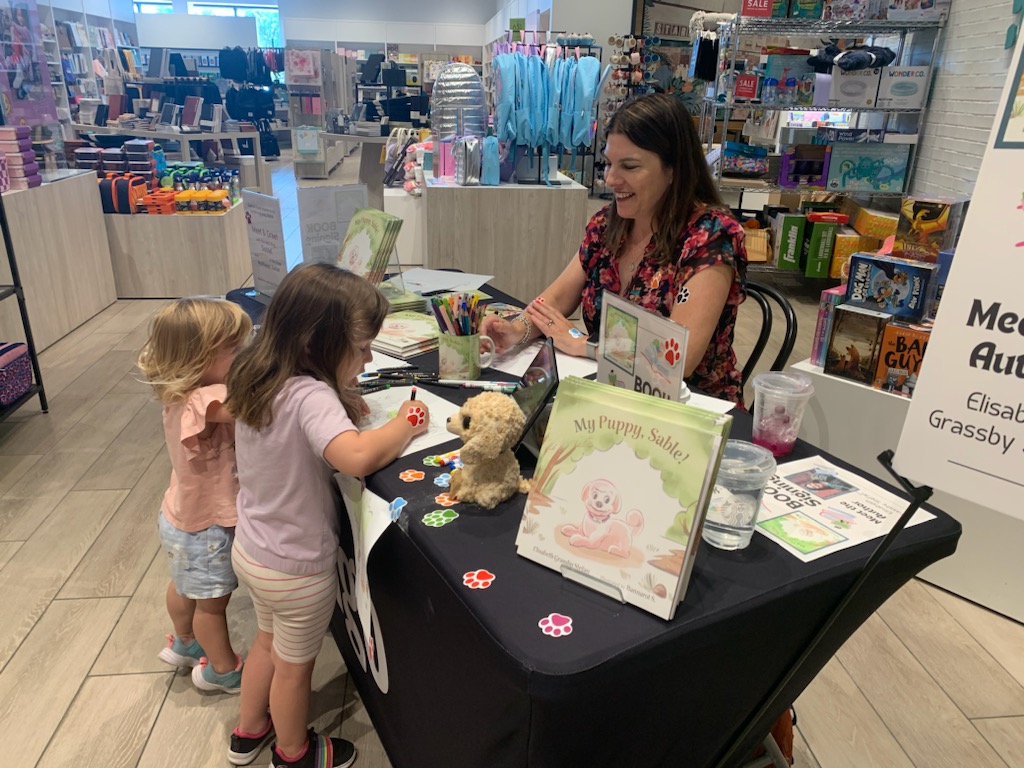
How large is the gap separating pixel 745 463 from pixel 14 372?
3.24 meters

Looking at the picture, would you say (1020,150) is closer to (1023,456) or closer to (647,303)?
(1023,456)

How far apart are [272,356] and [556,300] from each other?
1.22 m

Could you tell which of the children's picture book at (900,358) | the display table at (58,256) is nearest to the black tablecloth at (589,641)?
the children's picture book at (900,358)

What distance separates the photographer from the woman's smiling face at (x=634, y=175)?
1908mm

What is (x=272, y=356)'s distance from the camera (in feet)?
4.21

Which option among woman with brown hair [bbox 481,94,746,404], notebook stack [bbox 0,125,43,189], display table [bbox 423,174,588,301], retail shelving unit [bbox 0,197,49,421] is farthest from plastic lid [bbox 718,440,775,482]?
notebook stack [bbox 0,125,43,189]

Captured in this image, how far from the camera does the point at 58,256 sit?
14.3 ft

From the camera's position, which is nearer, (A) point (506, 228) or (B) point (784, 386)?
(B) point (784, 386)

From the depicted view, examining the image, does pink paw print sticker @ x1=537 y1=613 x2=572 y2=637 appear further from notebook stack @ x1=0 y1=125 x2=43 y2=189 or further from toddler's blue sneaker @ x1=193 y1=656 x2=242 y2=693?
notebook stack @ x1=0 y1=125 x2=43 y2=189

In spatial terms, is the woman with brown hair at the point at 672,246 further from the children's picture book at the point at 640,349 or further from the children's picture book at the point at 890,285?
the children's picture book at the point at 890,285

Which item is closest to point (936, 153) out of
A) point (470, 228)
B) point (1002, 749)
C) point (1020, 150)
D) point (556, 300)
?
point (470, 228)

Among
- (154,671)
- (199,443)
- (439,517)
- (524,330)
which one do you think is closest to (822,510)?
(439,517)

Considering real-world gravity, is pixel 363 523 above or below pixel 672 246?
below

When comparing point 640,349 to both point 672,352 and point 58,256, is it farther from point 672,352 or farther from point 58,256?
point 58,256
